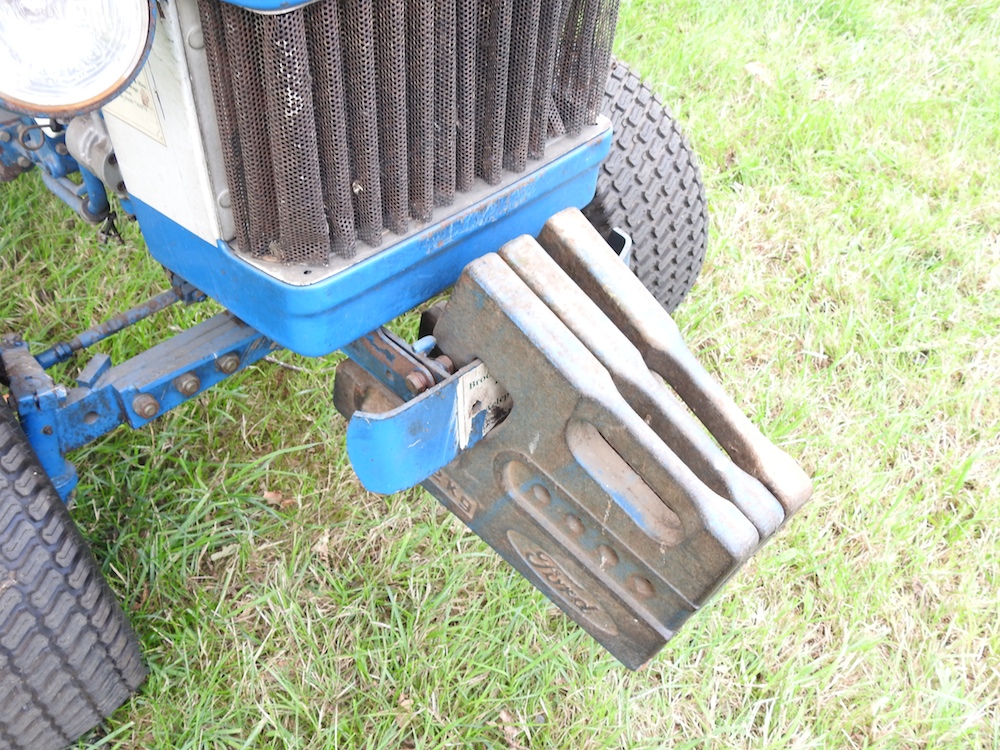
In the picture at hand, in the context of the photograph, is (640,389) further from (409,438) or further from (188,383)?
(188,383)

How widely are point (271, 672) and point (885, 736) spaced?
3.87ft

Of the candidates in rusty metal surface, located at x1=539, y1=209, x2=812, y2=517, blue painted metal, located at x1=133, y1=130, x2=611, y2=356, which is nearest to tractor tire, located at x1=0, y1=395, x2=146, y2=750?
blue painted metal, located at x1=133, y1=130, x2=611, y2=356

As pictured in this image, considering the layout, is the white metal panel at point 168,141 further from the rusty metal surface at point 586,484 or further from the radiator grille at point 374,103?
the rusty metal surface at point 586,484

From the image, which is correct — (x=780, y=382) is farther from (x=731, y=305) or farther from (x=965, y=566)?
(x=965, y=566)

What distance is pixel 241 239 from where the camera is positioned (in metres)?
1.25

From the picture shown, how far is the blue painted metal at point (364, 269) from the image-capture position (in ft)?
4.09

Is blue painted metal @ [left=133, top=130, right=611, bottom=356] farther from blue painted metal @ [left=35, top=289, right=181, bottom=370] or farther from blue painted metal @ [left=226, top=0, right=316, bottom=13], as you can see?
blue painted metal @ [left=35, top=289, right=181, bottom=370]

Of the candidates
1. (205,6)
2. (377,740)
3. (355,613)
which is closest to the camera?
(205,6)

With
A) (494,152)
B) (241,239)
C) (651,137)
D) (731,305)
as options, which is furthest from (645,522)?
(731,305)

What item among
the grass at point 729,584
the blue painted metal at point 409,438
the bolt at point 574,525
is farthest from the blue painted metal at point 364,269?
the grass at point 729,584

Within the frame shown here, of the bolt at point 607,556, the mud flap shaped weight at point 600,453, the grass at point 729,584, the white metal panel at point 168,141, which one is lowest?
the grass at point 729,584

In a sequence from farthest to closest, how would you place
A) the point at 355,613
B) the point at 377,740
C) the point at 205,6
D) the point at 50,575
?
the point at 355,613 < the point at 377,740 < the point at 50,575 < the point at 205,6

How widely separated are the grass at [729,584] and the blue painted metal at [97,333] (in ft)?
1.18

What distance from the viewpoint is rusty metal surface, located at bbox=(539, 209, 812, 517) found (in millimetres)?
1421
